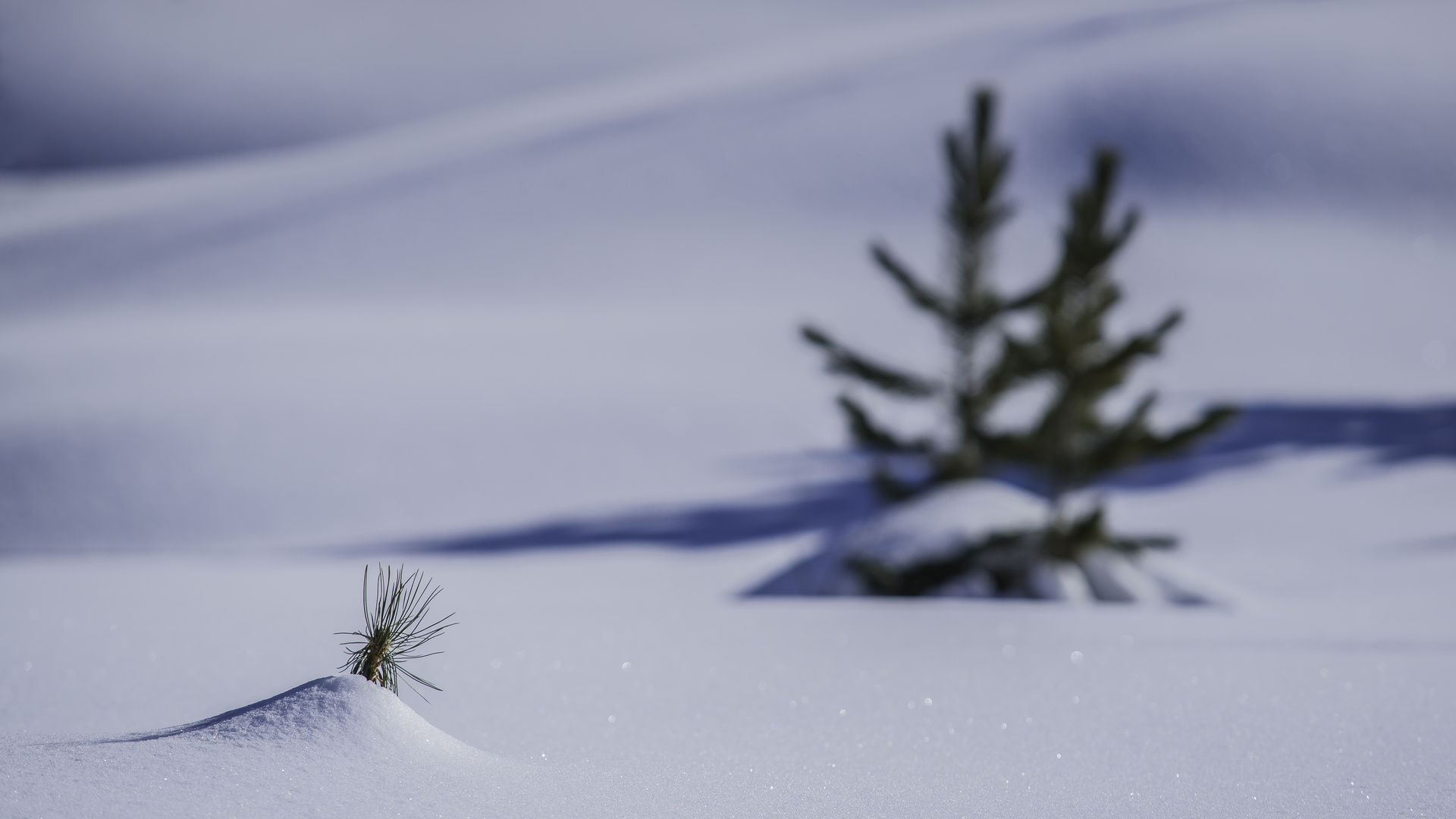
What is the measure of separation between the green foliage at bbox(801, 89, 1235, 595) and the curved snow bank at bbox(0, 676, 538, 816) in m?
5.57

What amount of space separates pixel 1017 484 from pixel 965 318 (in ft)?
24.3

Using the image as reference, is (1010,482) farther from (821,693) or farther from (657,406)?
(821,693)

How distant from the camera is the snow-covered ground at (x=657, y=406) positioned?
136 inches

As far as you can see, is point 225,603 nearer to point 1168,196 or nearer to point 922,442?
point 922,442

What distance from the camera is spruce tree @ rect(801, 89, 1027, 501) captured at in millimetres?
9398

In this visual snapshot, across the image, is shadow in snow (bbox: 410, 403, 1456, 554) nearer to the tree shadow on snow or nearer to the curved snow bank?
the tree shadow on snow

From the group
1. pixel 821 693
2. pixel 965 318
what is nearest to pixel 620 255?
pixel 965 318

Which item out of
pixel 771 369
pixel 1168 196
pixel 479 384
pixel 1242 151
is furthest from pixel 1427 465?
pixel 1242 151

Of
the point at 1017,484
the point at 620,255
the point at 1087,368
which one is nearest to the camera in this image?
the point at 1087,368

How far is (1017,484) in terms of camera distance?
16.3 metres

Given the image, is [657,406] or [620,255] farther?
[620,255]

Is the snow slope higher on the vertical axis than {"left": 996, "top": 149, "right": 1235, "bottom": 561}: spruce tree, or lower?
lower

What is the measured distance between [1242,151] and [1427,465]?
20.1 meters

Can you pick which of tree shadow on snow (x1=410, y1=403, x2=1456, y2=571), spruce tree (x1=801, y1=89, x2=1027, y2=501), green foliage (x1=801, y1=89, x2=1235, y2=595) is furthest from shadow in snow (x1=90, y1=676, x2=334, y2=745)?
tree shadow on snow (x1=410, y1=403, x2=1456, y2=571)
